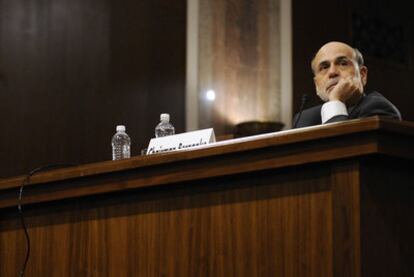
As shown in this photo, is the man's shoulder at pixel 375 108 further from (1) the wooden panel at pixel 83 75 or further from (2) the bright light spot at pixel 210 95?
(2) the bright light spot at pixel 210 95

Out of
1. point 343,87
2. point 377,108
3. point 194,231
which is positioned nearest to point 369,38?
point 343,87

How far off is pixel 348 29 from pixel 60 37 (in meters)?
2.94

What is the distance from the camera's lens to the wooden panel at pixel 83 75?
5.33m

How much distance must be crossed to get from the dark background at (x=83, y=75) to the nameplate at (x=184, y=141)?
240 centimetres

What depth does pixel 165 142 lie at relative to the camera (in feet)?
9.69

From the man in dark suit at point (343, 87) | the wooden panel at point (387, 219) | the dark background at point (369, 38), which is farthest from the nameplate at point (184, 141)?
the dark background at point (369, 38)

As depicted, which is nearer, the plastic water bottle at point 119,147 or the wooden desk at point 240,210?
the wooden desk at point 240,210

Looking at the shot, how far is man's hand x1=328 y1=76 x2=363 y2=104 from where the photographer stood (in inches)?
134

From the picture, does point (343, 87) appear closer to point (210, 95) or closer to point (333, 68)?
point (333, 68)

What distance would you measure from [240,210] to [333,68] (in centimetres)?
141

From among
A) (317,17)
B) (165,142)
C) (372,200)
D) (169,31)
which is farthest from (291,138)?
(317,17)

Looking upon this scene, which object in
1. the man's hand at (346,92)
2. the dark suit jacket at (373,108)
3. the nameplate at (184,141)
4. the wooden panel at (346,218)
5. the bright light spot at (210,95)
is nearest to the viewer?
the wooden panel at (346,218)

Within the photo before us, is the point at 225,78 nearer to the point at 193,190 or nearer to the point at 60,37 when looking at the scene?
the point at 60,37

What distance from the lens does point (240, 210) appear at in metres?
2.39
